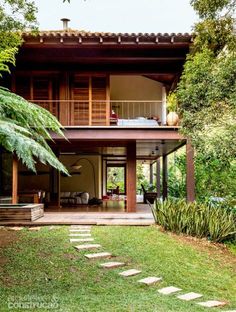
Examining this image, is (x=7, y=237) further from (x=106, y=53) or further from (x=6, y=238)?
(x=106, y=53)

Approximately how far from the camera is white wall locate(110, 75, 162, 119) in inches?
568

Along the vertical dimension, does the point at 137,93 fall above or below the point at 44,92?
above

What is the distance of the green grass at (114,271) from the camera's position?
16.1ft

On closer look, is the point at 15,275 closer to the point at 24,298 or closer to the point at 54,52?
the point at 24,298

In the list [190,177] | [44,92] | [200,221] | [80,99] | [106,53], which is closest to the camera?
[200,221]

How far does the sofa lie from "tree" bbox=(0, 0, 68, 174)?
24.7 feet

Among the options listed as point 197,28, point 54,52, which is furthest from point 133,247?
point 54,52

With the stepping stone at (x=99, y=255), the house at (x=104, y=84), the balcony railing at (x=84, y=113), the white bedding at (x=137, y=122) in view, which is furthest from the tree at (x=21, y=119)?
the white bedding at (x=137, y=122)

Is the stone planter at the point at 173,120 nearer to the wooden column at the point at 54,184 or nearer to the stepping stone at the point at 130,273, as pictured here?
A: the wooden column at the point at 54,184

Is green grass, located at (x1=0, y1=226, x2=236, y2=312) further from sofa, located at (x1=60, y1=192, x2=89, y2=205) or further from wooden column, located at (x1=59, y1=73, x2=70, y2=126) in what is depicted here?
sofa, located at (x1=60, y1=192, x2=89, y2=205)

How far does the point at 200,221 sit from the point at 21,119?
498 centimetres

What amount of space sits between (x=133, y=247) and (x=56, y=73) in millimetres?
7011

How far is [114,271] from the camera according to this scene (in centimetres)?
631

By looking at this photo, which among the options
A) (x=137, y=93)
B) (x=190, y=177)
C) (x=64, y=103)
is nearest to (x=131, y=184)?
(x=190, y=177)
